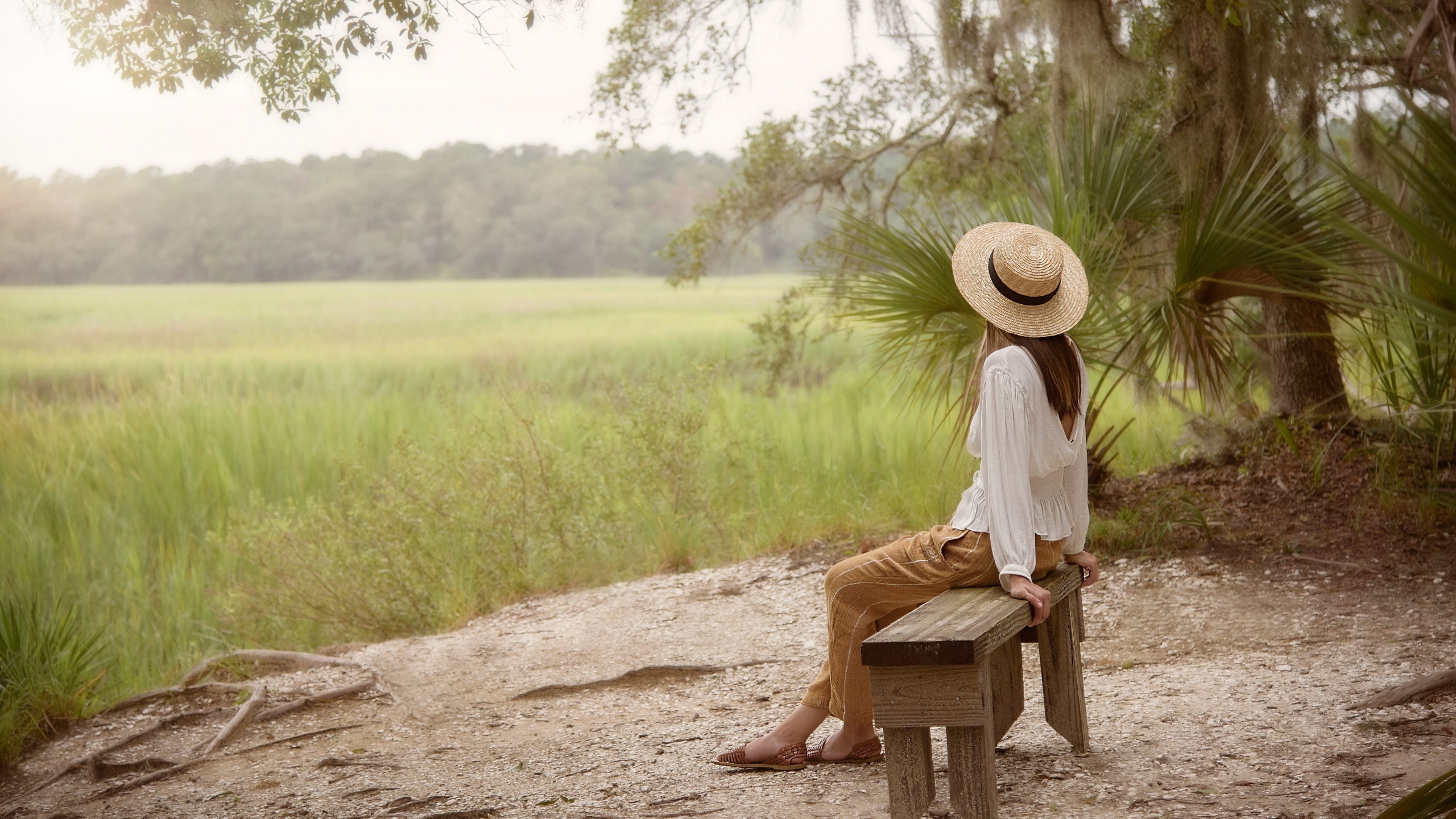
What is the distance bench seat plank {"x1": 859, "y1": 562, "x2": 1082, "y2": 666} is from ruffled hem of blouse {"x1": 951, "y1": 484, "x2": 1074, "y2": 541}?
16cm

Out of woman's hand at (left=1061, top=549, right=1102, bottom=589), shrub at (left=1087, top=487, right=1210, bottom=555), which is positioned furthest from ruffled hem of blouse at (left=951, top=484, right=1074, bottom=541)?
shrub at (left=1087, top=487, right=1210, bottom=555)

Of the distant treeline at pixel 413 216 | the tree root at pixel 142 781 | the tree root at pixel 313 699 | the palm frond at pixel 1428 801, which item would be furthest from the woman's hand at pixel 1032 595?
the distant treeline at pixel 413 216

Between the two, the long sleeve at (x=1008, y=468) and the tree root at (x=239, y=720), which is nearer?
the long sleeve at (x=1008, y=468)

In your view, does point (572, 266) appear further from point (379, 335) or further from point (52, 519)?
point (52, 519)

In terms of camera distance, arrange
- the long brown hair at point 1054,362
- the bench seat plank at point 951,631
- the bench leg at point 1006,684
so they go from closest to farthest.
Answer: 1. the bench seat plank at point 951,631
2. the long brown hair at point 1054,362
3. the bench leg at point 1006,684

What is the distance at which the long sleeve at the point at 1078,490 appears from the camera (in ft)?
9.07

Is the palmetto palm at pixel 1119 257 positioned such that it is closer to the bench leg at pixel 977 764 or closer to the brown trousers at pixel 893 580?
the brown trousers at pixel 893 580

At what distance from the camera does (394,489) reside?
21.3ft

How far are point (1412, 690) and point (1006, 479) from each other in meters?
1.56

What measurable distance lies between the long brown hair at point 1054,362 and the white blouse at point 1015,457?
0.08ft

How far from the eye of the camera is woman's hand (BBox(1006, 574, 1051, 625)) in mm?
2521

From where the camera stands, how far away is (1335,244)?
14.7 ft

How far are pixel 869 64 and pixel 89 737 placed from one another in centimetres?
623

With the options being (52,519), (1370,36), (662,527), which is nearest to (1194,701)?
(662,527)
